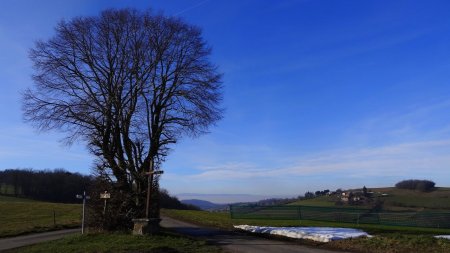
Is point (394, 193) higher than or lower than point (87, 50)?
lower

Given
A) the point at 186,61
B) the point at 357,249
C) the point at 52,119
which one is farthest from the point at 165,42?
the point at 357,249

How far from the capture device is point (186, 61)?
2734cm

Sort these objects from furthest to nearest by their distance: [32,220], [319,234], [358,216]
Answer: [32,220]
[358,216]
[319,234]

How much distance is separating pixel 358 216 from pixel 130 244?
61.9 ft

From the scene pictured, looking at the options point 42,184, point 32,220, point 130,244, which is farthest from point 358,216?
point 42,184

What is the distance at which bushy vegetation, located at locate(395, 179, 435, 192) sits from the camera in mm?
75250

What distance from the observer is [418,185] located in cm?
7681

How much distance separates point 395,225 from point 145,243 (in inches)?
817

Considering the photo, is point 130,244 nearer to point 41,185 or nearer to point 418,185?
point 418,185

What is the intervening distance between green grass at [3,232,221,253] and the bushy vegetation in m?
63.2

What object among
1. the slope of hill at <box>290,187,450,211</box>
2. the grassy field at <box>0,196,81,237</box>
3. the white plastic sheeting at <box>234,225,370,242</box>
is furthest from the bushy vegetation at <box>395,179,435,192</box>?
the white plastic sheeting at <box>234,225,370,242</box>

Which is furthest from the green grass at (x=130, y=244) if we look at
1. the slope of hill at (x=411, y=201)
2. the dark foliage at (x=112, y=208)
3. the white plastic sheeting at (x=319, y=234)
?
the slope of hill at (x=411, y=201)

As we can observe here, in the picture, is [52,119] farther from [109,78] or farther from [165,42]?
[165,42]

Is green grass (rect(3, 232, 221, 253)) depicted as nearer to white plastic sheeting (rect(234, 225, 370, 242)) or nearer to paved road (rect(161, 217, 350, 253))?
paved road (rect(161, 217, 350, 253))
